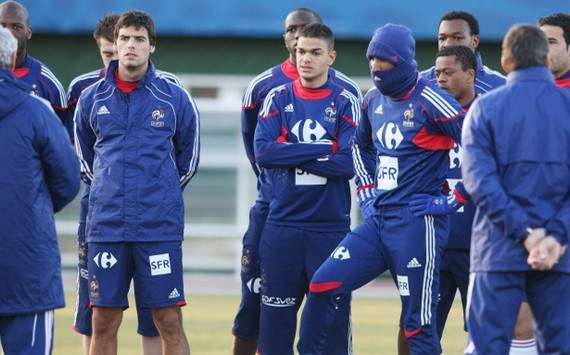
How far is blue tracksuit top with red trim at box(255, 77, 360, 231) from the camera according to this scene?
31.4ft

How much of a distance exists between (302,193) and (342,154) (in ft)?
1.28

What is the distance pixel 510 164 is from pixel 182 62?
1297cm

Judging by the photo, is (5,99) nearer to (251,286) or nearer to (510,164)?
(510,164)

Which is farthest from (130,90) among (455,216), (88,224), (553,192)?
(553,192)

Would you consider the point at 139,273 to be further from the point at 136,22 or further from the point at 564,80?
the point at 564,80

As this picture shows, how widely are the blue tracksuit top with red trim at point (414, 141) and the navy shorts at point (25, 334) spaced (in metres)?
2.60

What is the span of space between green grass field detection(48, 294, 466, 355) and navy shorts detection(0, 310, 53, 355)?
14.9 feet

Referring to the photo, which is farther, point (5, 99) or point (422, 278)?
point (422, 278)

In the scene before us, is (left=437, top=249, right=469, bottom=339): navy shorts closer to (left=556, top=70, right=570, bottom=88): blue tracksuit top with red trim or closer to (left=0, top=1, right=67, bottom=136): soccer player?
(left=556, top=70, right=570, bottom=88): blue tracksuit top with red trim

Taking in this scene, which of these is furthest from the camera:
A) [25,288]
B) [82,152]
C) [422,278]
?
[82,152]

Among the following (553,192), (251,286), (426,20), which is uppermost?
(426,20)

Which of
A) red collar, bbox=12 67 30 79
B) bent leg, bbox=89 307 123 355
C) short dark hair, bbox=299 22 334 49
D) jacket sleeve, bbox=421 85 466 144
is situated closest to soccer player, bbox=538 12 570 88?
jacket sleeve, bbox=421 85 466 144

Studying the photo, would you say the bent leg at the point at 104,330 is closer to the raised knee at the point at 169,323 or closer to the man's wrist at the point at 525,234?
the raised knee at the point at 169,323

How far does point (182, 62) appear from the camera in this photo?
1995 centimetres
